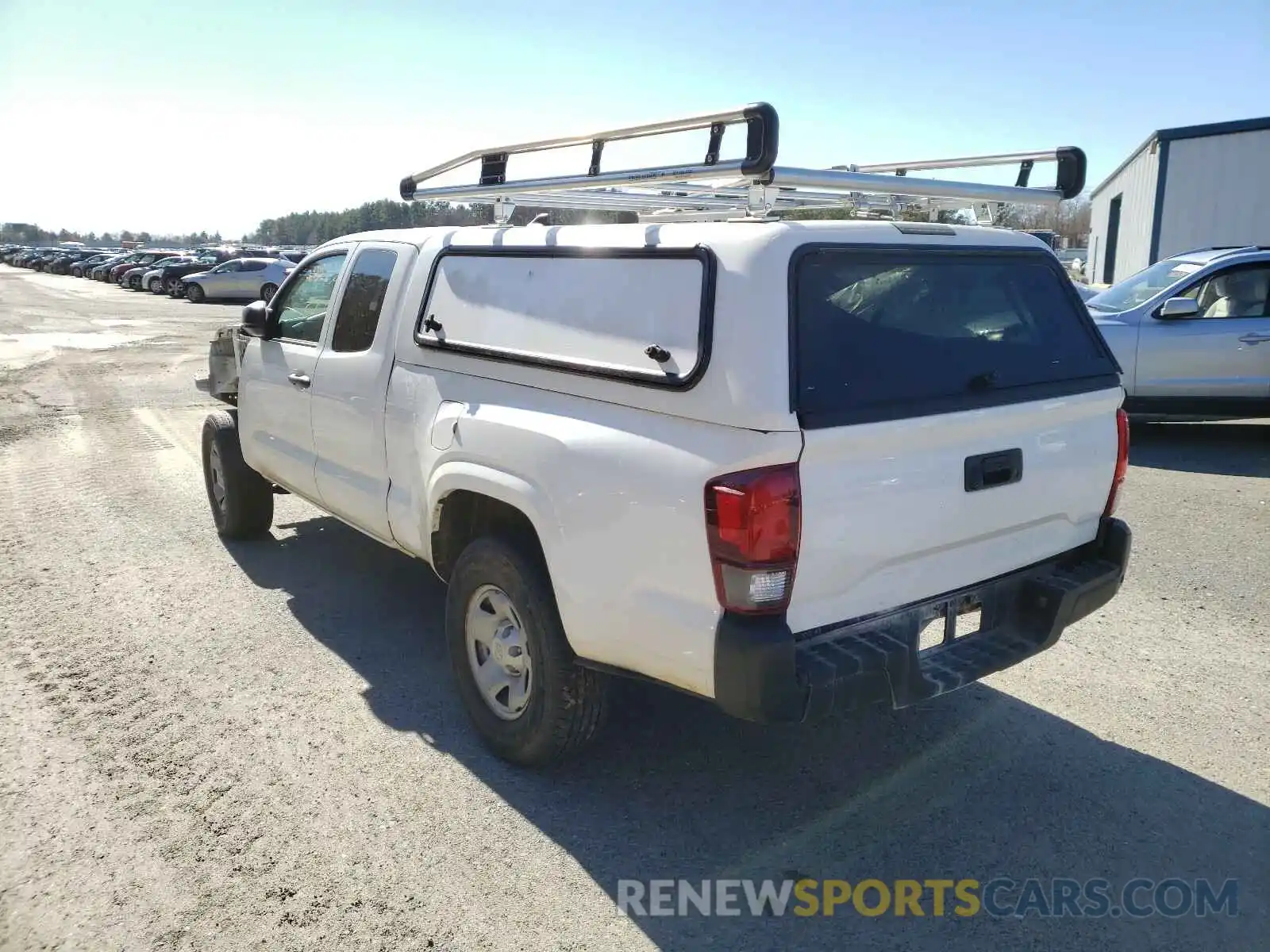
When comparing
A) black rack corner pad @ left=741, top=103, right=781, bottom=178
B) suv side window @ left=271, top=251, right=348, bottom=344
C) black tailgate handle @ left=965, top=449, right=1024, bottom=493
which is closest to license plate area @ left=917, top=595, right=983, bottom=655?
black tailgate handle @ left=965, top=449, right=1024, bottom=493

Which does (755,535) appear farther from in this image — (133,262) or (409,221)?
(133,262)

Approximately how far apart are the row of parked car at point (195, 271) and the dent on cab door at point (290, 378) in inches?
805

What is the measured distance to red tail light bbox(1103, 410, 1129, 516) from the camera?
3.78m

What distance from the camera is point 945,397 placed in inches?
124

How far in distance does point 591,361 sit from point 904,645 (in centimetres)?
138

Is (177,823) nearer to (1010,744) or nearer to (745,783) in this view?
(745,783)

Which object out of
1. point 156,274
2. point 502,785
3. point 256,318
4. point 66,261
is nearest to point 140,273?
point 156,274

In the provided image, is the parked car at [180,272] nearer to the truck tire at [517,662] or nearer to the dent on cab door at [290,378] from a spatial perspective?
the dent on cab door at [290,378]

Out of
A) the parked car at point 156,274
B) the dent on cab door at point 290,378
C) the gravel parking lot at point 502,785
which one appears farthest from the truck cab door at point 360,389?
the parked car at point 156,274

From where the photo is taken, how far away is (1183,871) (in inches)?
→ 123

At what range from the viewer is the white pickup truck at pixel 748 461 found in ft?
9.36

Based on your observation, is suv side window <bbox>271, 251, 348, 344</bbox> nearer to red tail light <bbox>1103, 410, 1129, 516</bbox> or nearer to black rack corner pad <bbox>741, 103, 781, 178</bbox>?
black rack corner pad <bbox>741, 103, 781, 178</bbox>

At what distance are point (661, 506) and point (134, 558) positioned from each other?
4.55 meters

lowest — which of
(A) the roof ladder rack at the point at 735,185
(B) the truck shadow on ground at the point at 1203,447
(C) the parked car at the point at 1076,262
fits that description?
(B) the truck shadow on ground at the point at 1203,447
